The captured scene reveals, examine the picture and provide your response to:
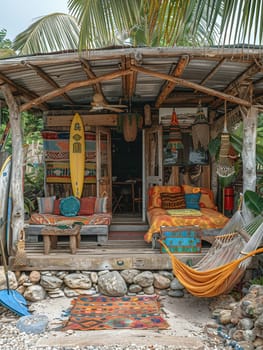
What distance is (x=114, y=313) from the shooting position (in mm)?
4320

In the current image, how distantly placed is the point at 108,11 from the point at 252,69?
2.62 m

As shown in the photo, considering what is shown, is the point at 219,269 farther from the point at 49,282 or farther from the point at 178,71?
the point at 178,71

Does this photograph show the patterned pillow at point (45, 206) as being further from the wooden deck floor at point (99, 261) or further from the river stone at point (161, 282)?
the river stone at point (161, 282)

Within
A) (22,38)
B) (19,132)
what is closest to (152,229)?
(19,132)

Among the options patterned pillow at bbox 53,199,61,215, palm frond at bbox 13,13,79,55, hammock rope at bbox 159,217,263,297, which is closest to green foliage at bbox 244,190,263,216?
hammock rope at bbox 159,217,263,297

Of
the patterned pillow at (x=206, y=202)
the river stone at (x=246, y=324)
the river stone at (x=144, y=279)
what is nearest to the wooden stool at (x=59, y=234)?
the river stone at (x=144, y=279)

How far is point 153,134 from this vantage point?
7.35 metres

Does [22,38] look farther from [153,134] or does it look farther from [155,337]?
[155,337]

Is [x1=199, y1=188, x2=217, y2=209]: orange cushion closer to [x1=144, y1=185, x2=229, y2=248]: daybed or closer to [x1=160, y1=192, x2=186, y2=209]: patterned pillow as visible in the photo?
[x1=144, y1=185, x2=229, y2=248]: daybed

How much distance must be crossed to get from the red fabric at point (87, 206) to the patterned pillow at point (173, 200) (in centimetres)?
123

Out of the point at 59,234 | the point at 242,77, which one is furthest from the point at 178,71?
the point at 59,234

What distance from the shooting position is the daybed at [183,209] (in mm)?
5414

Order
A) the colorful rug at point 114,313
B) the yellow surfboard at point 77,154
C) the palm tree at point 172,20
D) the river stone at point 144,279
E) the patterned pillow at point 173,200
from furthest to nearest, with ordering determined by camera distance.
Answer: the yellow surfboard at point 77,154 < the patterned pillow at point 173,200 < the river stone at point 144,279 < the colorful rug at point 114,313 < the palm tree at point 172,20

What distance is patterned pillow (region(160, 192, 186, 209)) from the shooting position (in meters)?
6.58
